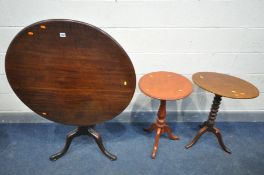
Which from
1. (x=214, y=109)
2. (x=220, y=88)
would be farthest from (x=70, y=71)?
(x=214, y=109)

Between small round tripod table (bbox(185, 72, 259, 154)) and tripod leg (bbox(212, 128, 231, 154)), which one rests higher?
small round tripod table (bbox(185, 72, 259, 154))

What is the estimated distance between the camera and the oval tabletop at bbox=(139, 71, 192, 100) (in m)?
1.81

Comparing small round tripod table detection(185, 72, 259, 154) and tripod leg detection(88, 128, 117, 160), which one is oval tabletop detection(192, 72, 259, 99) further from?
tripod leg detection(88, 128, 117, 160)

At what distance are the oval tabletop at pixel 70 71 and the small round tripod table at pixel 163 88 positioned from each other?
27cm

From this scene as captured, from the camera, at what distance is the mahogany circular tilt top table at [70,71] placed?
1436 millimetres

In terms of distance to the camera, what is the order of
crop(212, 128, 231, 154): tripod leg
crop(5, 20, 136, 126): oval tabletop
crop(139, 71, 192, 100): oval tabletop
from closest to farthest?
crop(5, 20, 136, 126): oval tabletop, crop(139, 71, 192, 100): oval tabletop, crop(212, 128, 231, 154): tripod leg

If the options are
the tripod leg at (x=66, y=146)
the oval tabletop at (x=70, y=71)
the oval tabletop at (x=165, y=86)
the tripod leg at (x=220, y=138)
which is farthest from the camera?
the tripod leg at (x=220, y=138)

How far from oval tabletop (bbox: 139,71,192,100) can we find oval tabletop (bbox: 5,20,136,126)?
0.26 m

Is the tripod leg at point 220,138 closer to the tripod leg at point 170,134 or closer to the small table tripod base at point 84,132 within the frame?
the tripod leg at point 170,134

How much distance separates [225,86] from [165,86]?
507mm

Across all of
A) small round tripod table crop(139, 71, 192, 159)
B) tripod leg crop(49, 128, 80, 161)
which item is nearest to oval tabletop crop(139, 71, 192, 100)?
small round tripod table crop(139, 71, 192, 159)

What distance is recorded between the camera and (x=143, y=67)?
2.30 metres

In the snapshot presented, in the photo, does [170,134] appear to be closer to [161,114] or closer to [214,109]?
[161,114]

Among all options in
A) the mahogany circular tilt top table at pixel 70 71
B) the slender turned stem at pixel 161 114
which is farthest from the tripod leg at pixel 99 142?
the slender turned stem at pixel 161 114
